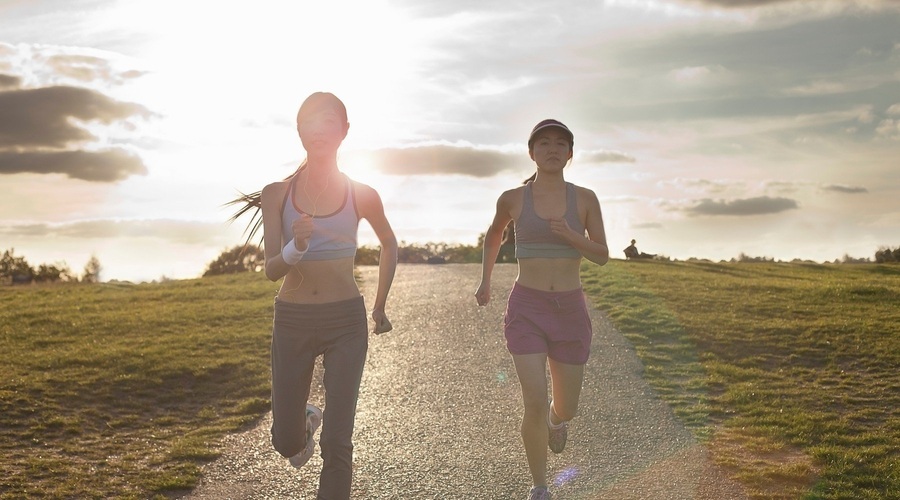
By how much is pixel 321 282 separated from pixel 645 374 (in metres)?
8.34

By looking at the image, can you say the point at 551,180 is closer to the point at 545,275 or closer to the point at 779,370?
the point at 545,275

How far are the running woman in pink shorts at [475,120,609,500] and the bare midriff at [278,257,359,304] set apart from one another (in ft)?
3.88

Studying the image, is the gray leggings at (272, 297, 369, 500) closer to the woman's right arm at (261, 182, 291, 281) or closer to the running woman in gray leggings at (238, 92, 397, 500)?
the running woman in gray leggings at (238, 92, 397, 500)

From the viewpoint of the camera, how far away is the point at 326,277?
537 centimetres

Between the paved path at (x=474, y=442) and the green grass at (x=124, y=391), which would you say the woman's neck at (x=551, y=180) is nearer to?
the paved path at (x=474, y=442)

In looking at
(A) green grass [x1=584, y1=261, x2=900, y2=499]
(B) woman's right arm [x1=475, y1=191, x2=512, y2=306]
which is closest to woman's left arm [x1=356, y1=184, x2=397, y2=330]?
→ (B) woman's right arm [x1=475, y1=191, x2=512, y2=306]

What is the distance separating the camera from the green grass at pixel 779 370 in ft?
28.7

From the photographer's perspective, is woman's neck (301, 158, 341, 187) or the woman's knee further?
the woman's knee

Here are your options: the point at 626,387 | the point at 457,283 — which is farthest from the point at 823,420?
the point at 457,283

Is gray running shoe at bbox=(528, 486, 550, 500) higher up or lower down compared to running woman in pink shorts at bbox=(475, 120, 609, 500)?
lower down

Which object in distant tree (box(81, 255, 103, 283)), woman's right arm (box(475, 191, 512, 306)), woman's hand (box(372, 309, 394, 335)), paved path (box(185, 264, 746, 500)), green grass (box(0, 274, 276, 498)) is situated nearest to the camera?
woman's hand (box(372, 309, 394, 335))

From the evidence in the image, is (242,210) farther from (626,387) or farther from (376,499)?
(626,387)

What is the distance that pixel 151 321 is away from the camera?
1902 cm

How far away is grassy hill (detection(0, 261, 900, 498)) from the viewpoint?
348 inches
